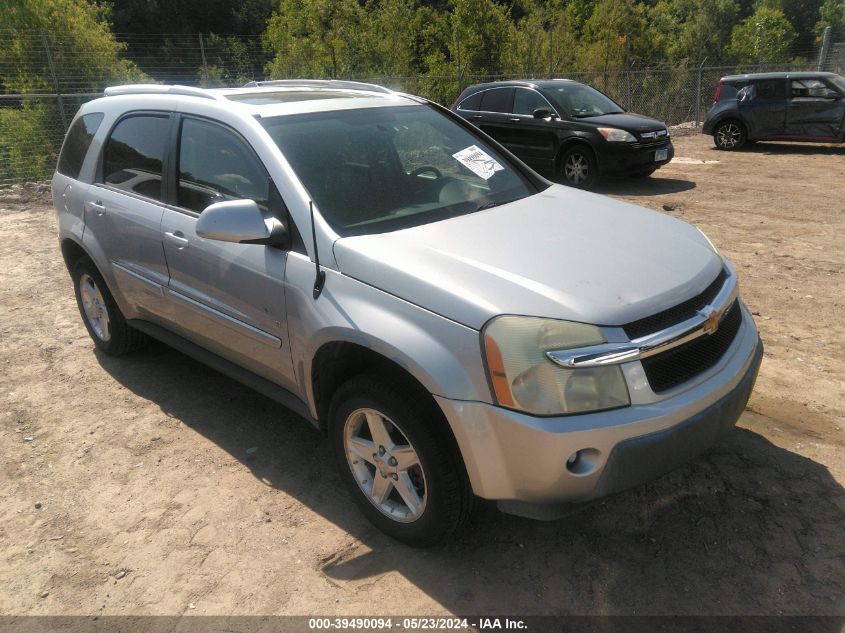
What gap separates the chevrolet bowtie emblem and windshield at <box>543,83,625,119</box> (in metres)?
8.77

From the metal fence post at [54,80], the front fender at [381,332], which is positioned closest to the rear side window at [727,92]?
the metal fence post at [54,80]

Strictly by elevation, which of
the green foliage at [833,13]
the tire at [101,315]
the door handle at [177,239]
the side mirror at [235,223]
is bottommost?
the tire at [101,315]

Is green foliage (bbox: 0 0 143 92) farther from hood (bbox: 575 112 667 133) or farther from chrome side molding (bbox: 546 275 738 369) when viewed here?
chrome side molding (bbox: 546 275 738 369)

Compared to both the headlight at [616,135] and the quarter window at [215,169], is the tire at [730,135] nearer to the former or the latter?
the headlight at [616,135]

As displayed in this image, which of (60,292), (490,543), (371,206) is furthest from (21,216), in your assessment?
(490,543)

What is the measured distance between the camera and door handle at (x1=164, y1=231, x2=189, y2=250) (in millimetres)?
3633

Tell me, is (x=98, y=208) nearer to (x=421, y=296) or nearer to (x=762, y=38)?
(x=421, y=296)

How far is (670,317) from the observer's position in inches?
101

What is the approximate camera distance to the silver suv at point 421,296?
238 centimetres

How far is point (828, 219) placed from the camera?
26.9 ft

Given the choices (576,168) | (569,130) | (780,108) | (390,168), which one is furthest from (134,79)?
(390,168)

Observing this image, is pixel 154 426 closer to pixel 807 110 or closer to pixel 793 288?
pixel 793 288

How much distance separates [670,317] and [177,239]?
253 cm

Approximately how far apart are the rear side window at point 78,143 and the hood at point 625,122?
7.77 m
